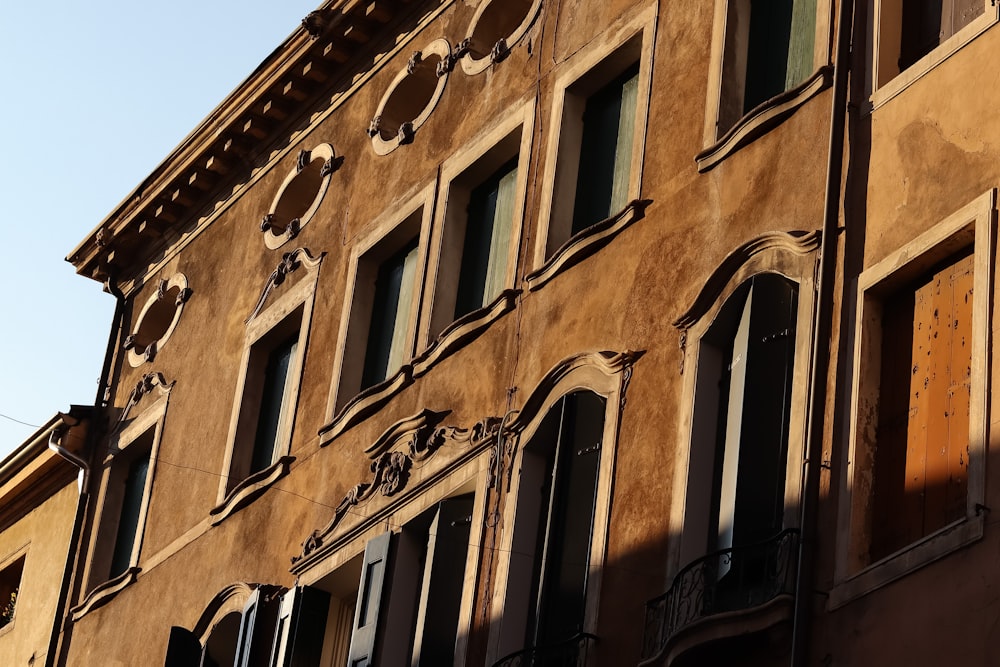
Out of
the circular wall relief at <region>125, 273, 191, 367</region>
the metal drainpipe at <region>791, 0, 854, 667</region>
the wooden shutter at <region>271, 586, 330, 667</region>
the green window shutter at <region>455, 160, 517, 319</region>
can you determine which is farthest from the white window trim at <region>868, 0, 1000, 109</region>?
the circular wall relief at <region>125, 273, 191, 367</region>

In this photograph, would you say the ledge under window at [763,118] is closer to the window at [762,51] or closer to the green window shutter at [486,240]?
the window at [762,51]

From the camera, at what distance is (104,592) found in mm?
21766

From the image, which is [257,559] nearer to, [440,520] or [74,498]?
[440,520]

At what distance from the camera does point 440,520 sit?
1614 centimetres

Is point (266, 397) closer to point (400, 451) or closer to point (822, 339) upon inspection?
point (400, 451)

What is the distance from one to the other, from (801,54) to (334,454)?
18.9 feet

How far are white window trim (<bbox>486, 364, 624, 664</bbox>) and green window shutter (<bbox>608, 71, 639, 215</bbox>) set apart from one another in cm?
154

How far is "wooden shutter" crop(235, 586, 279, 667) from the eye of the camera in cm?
1803

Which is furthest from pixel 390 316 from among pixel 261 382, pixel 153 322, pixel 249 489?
pixel 153 322

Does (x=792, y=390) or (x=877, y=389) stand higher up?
(x=792, y=390)

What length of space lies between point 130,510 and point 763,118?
11.1 metres

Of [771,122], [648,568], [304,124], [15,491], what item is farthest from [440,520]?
[15,491]

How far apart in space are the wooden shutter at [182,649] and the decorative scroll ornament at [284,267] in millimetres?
3867

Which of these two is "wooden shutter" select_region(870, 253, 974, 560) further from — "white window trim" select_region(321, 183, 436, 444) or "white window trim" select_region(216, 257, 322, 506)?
"white window trim" select_region(216, 257, 322, 506)
